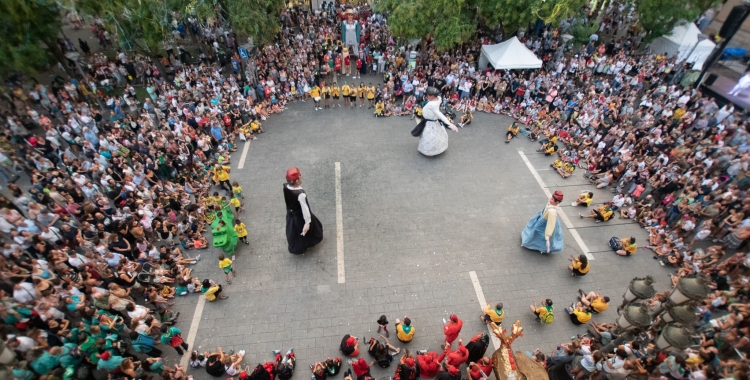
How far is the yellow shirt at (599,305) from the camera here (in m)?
→ 7.93

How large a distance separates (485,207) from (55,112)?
1650cm

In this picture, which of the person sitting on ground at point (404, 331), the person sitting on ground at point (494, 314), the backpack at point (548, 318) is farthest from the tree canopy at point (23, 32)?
the backpack at point (548, 318)

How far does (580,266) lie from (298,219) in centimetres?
714

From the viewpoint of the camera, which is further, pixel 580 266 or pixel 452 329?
pixel 580 266

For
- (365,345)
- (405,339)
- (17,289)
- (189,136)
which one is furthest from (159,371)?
(189,136)

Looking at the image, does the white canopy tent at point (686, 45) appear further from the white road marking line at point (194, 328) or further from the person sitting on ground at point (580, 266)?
the white road marking line at point (194, 328)

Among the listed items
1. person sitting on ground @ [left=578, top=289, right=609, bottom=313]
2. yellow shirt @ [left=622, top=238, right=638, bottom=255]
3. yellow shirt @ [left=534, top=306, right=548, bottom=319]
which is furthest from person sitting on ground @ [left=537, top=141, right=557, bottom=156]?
yellow shirt @ [left=534, top=306, right=548, bottom=319]

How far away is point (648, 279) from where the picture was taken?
15.4 ft

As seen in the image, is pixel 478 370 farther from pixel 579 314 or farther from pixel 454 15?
pixel 454 15

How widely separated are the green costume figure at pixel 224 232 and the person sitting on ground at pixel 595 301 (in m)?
8.77

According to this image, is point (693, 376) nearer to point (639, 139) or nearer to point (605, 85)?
point (639, 139)

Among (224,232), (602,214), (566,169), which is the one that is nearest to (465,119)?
(566,169)

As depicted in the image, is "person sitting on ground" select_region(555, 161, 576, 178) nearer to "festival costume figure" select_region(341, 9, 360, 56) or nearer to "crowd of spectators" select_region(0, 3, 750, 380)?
"crowd of spectators" select_region(0, 3, 750, 380)

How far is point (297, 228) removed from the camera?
9062 mm
